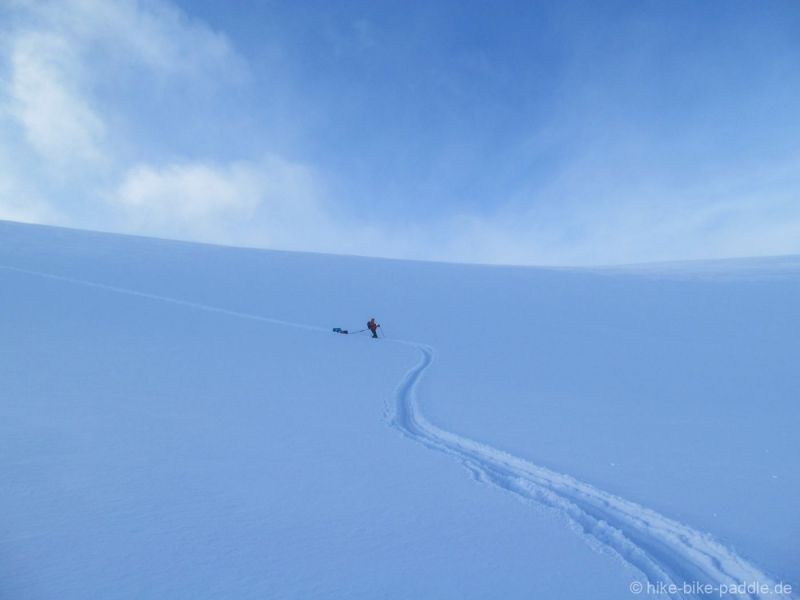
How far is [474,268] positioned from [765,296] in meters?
14.4

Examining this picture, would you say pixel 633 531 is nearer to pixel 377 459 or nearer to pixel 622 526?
pixel 622 526

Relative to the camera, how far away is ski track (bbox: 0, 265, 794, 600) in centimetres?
303

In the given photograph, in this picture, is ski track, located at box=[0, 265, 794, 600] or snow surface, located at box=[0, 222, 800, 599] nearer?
snow surface, located at box=[0, 222, 800, 599]

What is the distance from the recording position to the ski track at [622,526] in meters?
3.03

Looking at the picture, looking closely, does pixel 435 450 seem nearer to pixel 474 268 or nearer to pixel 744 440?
pixel 744 440

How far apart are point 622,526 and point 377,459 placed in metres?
2.39

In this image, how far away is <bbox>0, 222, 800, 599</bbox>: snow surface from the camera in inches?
112

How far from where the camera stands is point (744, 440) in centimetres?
556

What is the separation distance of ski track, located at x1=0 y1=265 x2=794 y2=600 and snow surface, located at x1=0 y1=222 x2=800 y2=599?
0.02m

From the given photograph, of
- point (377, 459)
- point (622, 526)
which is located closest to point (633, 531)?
point (622, 526)

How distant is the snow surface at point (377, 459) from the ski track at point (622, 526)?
0.02m

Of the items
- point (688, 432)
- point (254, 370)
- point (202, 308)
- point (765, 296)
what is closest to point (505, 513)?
point (688, 432)

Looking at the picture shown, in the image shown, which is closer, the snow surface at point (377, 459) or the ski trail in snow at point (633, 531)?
the snow surface at point (377, 459)

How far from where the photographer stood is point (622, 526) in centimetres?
361
